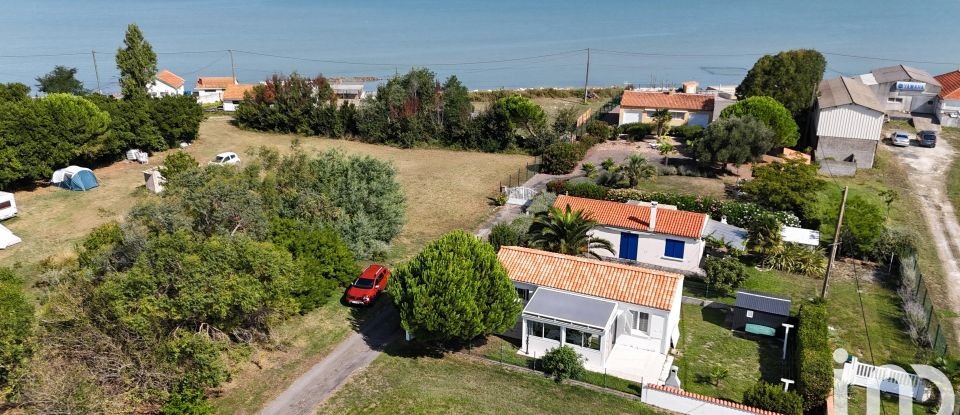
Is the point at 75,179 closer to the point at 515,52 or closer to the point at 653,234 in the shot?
the point at 653,234

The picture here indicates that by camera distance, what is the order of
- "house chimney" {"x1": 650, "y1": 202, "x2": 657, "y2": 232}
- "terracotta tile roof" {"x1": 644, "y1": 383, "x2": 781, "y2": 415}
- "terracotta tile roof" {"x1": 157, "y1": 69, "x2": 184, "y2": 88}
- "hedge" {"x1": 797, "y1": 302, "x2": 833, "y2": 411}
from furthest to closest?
"terracotta tile roof" {"x1": 157, "y1": 69, "x2": 184, "y2": 88} < "house chimney" {"x1": 650, "y1": 202, "x2": 657, "y2": 232} < "hedge" {"x1": 797, "y1": 302, "x2": 833, "y2": 411} < "terracotta tile roof" {"x1": 644, "y1": 383, "x2": 781, "y2": 415}

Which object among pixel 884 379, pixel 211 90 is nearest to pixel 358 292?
pixel 884 379

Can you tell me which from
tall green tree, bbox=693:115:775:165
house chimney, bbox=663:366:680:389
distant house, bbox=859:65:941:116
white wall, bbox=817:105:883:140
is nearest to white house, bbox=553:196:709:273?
house chimney, bbox=663:366:680:389

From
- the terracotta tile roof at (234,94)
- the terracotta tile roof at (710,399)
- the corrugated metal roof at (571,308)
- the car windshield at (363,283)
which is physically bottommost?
the terracotta tile roof at (710,399)

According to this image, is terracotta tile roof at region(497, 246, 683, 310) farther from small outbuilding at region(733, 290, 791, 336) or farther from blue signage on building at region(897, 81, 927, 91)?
blue signage on building at region(897, 81, 927, 91)

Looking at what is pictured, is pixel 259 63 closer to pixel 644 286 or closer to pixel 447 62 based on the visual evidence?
pixel 447 62

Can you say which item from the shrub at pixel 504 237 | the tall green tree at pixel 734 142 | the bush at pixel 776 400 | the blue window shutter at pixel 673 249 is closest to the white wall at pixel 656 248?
the blue window shutter at pixel 673 249

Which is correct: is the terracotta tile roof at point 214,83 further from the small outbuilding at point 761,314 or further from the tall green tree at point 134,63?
the small outbuilding at point 761,314
